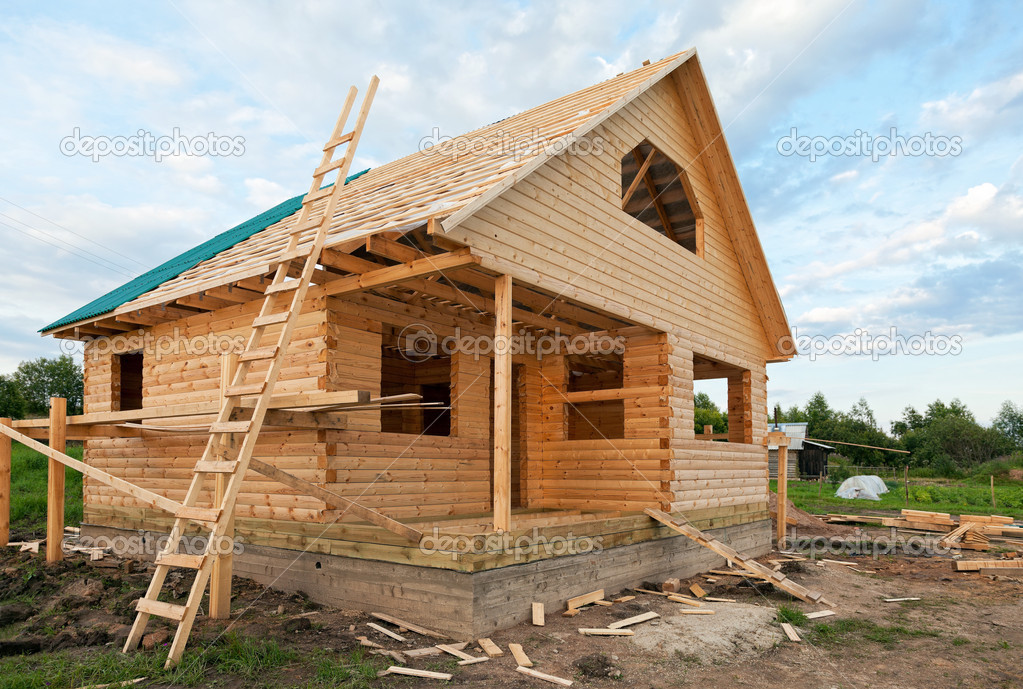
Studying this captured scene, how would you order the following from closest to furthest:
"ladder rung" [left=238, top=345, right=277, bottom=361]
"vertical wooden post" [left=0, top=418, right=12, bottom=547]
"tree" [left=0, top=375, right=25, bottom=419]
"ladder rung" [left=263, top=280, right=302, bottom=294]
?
"ladder rung" [left=238, top=345, right=277, bottom=361] → "ladder rung" [left=263, top=280, right=302, bottom=294] → "vertical wooden post" [left=0, top=418, right=12, bottom=547] → "tree" [left=0, top=375, right=25, bottom=419]

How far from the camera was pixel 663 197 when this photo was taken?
1281 centimetres

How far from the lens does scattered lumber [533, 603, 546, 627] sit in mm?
7214

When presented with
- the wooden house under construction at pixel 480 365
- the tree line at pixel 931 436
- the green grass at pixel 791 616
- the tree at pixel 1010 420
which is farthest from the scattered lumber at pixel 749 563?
the tree at pixel 1010 420

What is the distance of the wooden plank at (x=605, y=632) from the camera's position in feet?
23.4

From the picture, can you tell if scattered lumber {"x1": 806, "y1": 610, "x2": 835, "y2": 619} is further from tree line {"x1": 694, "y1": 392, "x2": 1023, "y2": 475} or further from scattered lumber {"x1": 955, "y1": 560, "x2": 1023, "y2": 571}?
tree line {"x1": 694, "y1": 392, "x2": 1023, "y2": 475}

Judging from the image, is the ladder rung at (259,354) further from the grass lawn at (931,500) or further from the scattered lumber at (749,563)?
the grass lawn at (931,500)

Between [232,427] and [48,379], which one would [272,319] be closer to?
[232,427]

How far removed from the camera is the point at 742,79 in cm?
1132

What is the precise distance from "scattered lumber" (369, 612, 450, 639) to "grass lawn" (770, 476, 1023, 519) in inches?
774
